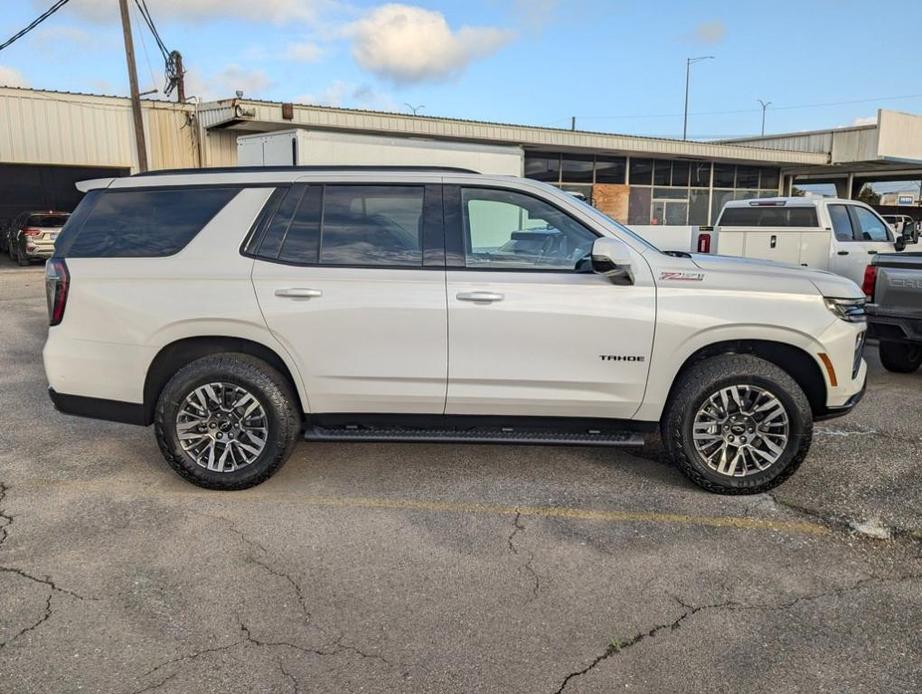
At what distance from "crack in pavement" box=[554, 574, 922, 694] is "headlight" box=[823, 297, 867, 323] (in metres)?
1.50

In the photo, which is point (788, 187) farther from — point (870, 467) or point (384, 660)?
point (384, 660)

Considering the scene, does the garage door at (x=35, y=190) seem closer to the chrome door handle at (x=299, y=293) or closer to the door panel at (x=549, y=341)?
the chrome door handle at (x=299, y=293)

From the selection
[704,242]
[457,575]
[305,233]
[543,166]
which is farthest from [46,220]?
[457,575]

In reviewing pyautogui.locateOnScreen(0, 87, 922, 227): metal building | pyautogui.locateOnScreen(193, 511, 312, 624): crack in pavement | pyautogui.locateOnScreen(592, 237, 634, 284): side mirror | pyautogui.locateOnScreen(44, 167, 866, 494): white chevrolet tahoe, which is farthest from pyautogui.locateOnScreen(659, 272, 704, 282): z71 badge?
pyautogui.locateOnScreen(0, 87, 922, 227): metal building

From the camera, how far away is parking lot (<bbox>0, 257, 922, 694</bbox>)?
2.71m

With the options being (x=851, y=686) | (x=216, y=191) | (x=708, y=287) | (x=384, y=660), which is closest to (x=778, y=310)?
(x=708, y=287)

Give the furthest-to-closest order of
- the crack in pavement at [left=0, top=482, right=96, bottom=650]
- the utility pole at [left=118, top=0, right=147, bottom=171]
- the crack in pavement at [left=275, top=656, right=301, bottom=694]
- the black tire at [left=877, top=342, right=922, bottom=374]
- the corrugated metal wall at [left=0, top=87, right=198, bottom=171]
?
the corrugated metal wall at [left=0, top=87, right=198, bottom=171]
the utility pole at [left=118, top=0, right=147, bottom=171]
the black tire at [left=877, top=342, right=922, bottom=374]
the crack in pavement at [left=0, top=482, right=96, bottom=650]
the crack in pavement at [left=275, top=656, right=301, bottom=694]

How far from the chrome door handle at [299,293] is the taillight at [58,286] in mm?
1324

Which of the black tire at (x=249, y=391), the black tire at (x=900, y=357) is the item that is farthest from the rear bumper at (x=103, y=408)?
the black tire at (x=900, y=357)

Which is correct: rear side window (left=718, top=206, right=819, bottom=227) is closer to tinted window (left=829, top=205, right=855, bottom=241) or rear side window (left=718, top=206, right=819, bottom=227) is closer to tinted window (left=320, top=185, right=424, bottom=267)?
tinted window (left=829, top=205, right=855, bottom=241)

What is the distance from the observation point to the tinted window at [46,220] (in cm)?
2168

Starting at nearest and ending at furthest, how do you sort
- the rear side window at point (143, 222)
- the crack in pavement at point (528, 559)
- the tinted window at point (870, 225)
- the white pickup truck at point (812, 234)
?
1. the crack in pavement at point (528, 559)
2. the rear side window at point (143, 222)
3. the white pickup truck at point (812, 234)
4. the tinted window at point (870, 225)

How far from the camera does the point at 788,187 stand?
35.8 meters

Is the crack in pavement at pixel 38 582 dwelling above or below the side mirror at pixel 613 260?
below
